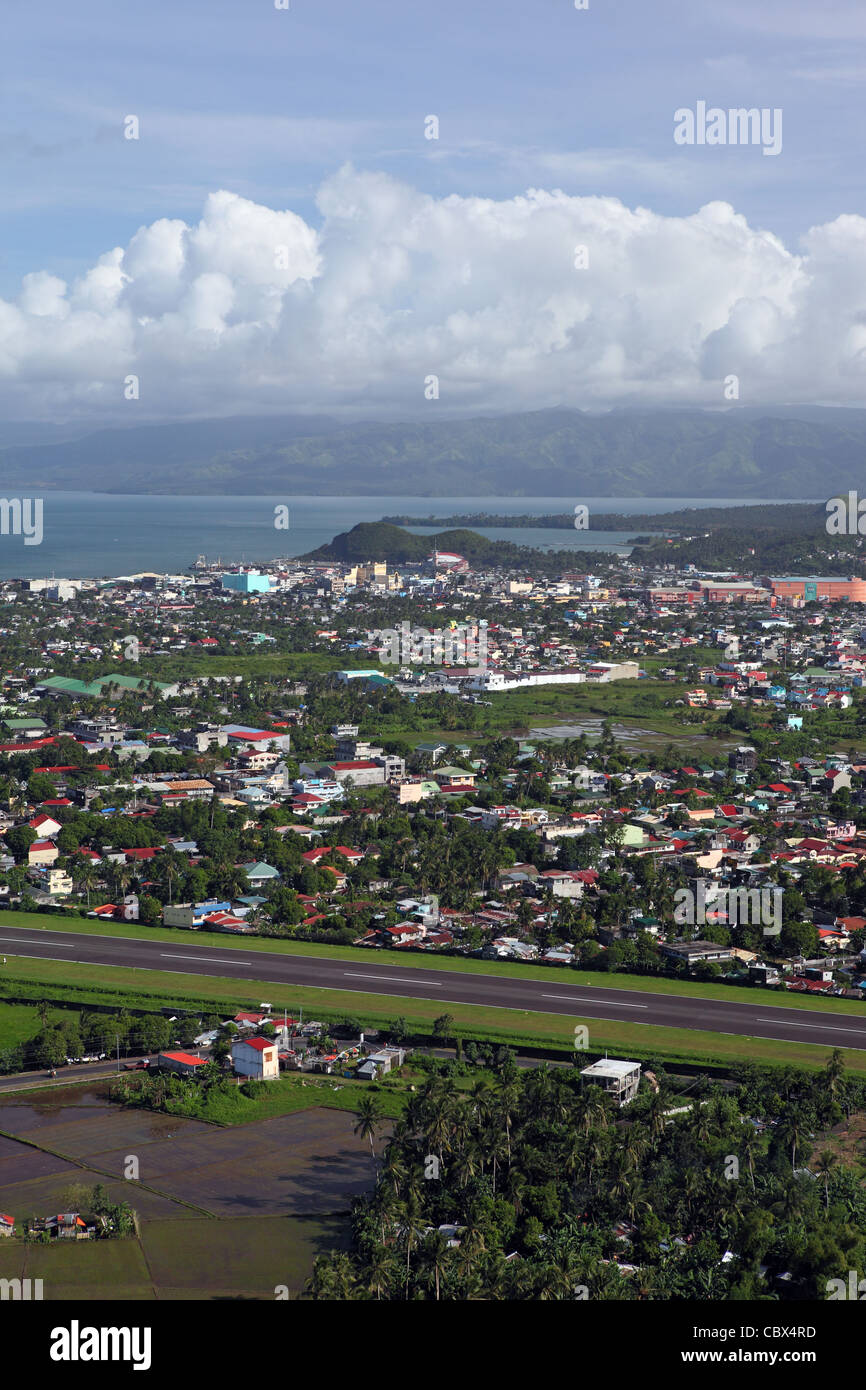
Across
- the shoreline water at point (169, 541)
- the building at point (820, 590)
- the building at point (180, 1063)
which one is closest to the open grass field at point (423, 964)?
the building at point (180, 1063)

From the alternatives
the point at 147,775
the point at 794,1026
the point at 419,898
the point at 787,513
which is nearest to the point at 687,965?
the point at 794,1026

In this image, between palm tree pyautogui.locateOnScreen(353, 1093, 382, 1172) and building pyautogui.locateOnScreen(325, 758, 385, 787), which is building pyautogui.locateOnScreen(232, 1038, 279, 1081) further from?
building pyautogui.locateOnScreen(325, 758, 385, 787)

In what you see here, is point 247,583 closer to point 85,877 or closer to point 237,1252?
point 85,877

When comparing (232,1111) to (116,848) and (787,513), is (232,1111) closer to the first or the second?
(116,848)

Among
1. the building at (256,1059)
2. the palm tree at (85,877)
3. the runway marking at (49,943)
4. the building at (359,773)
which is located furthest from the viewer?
the building at (359,773)

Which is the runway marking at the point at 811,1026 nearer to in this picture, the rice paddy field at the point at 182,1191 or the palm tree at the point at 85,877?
the rice paddy field at the point at 182,1191

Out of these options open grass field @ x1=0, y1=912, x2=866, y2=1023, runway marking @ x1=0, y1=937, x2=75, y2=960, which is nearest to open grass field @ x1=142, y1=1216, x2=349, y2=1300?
open grass field @ x1=0, y1=912, x2=866, y2=1023
